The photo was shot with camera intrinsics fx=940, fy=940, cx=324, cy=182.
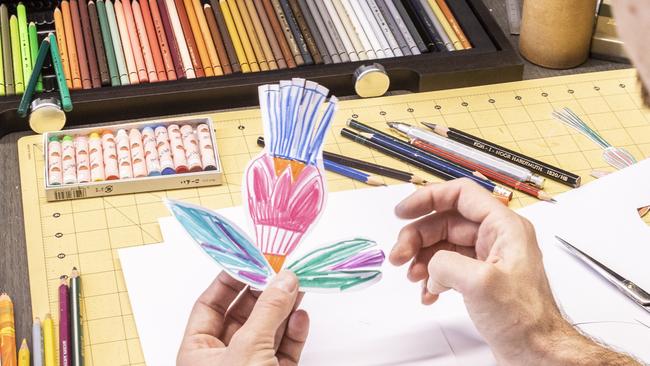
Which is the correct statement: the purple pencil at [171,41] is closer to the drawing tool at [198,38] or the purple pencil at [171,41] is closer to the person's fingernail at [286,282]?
the drawing tool at [198,38]

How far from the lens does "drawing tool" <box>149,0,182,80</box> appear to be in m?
1.47

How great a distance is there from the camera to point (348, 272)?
106 centimetres

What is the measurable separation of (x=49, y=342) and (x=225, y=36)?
2.07 ft

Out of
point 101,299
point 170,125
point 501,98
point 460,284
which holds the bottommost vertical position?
point 460,284

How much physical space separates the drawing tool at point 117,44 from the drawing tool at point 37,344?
0.47 metres

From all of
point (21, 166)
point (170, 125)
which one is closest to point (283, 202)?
point (170, 125)

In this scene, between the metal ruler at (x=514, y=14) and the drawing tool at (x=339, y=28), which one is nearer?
the drawing tool at (x=339, y=28)

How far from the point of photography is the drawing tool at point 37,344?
42.3 inches

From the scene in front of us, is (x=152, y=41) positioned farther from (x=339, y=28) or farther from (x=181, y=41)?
(x=339, y=28)

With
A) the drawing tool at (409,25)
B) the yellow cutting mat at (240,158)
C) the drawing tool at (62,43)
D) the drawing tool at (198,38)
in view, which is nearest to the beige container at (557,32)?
the yellow cutting mat at (240,158)

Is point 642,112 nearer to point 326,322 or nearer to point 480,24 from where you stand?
point 480,24

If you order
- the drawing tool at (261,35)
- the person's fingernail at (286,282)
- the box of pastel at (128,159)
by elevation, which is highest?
the drawing tool at (261,35)

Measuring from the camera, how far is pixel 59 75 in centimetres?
142

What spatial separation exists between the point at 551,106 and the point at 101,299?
760 mm
